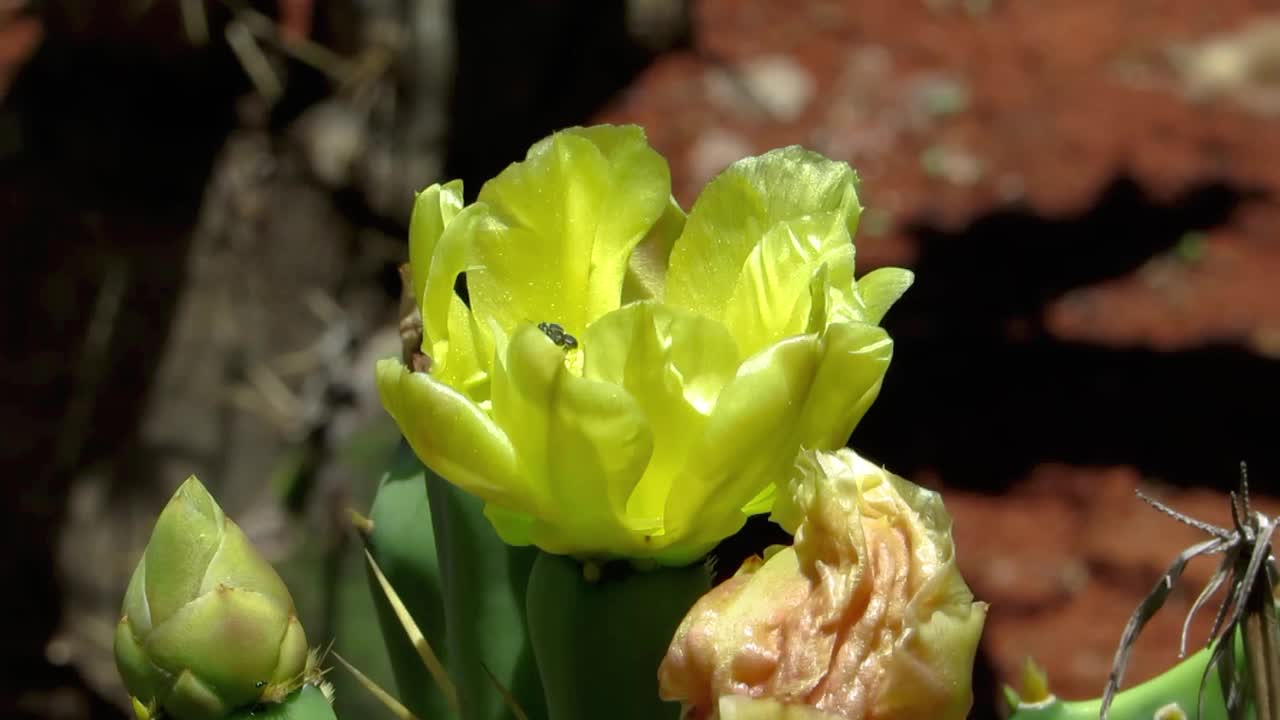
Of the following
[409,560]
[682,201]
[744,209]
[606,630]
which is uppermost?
[744,209]

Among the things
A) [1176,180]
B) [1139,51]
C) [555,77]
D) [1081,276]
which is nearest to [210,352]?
[555,77]

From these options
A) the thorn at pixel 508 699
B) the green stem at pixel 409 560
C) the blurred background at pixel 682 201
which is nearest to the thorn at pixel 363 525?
the green stem at pixel 409 560

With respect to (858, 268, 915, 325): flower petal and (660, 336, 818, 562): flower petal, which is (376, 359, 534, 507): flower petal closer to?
(660, 336, 818, 562): flower petal

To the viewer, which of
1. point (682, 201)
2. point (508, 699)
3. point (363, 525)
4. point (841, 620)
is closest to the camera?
point (841, 620)

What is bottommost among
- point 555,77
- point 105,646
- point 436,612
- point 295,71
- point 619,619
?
point 105,646

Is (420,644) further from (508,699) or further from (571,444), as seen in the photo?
(571,444)

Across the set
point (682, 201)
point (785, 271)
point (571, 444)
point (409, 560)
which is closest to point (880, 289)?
point (785, 271)

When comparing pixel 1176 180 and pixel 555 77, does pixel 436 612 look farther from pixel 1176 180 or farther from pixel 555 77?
pixel 1176 180
